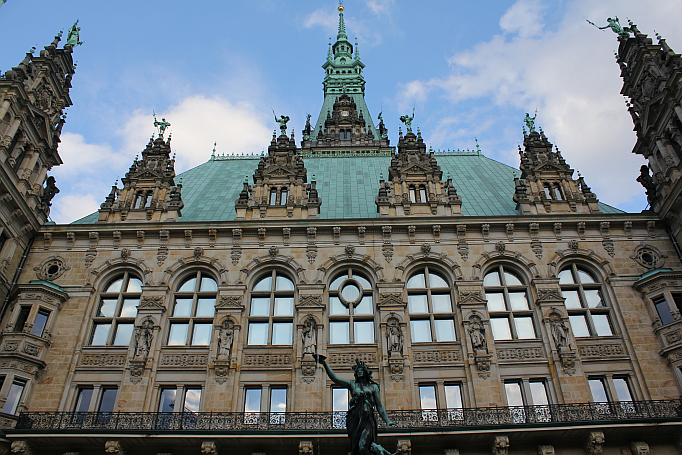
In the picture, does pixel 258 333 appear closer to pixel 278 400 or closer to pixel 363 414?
pixel 278 400

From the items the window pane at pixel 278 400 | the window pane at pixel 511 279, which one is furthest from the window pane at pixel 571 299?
the window pane at pixel 278 400

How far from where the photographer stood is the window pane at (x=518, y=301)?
20219mm

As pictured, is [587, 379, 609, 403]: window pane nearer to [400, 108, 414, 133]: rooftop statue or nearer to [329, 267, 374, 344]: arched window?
[329, 267, 374, 344]: arched window

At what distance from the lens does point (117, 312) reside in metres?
20.3

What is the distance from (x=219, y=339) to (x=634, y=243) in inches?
641

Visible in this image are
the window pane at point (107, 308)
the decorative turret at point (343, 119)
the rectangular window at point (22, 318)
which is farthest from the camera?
the decorative turret at point (343, 119)

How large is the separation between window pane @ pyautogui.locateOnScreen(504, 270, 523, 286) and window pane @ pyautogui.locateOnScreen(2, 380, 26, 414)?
57.3 feet

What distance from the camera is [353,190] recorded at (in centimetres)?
2669

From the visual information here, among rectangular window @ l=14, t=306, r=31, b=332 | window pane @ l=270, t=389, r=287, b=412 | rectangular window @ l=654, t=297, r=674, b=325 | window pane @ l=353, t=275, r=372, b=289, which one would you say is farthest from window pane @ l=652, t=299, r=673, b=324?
rectangular window @ l=14, t=306, r=31, b=332

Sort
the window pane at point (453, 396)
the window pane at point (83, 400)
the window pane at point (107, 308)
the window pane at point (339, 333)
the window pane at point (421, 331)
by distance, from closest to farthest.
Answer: the window pane at point (453, 396) → the window pane at point (83, 400) → the window pane at point (421, 331) → the window pane at point (339, 333) → the window pane at point (107, 308)

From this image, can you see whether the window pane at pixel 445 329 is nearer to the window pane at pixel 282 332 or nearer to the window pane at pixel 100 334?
the window pane at pixel 282 332

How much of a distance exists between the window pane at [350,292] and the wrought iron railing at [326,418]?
15.4 feet

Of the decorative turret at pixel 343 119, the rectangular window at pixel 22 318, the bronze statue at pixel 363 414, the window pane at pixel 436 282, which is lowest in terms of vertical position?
the bronze statue at pixel 363 414

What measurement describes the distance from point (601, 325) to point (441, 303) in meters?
5.76
